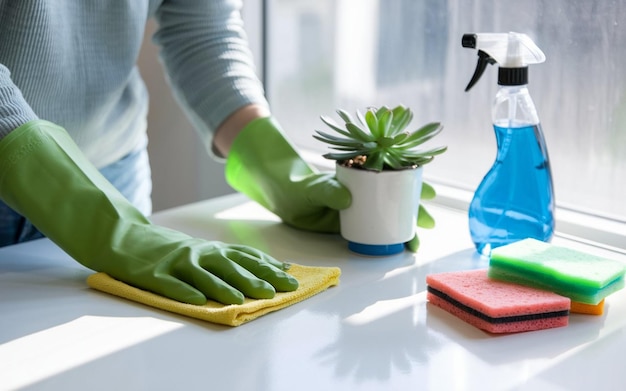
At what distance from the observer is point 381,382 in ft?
2.29

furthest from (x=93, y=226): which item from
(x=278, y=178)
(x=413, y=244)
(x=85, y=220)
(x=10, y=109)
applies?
(x=413, y=244)

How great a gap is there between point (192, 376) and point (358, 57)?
857 millimetres

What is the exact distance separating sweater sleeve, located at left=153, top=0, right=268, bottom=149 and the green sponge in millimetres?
474

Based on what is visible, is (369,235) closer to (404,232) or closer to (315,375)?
(404,232)

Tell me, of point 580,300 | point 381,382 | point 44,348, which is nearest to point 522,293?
point 580,300

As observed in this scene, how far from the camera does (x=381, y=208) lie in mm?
982

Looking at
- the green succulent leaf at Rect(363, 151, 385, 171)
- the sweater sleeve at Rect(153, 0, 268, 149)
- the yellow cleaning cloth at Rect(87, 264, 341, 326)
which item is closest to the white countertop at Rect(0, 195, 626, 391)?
the yellow cleaning cloth at Rect(87, 264, 341, 326)

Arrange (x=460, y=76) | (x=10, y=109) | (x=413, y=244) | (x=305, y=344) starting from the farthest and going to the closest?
1. (x=460, y=76)
2. (x=413, y=244)
3. (x=10, y=109)
4. (x=305, y=344)

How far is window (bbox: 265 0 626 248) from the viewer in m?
1.10

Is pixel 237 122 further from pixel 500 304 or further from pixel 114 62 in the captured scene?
pixel 500 304

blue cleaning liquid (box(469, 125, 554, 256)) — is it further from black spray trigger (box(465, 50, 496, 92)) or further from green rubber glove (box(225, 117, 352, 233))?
green rubber glove (box(225, 117, 352, 233))

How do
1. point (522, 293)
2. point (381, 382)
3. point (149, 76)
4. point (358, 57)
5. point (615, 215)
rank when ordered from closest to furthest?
point (381, 382) < point (522, 293) < point (615, 215) < point (358, 57) < point (149, 76)

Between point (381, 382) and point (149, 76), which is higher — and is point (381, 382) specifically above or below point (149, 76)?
below

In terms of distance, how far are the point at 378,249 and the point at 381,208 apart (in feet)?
0.18
